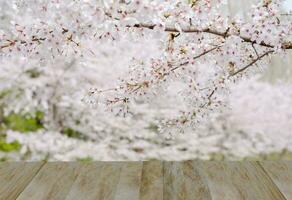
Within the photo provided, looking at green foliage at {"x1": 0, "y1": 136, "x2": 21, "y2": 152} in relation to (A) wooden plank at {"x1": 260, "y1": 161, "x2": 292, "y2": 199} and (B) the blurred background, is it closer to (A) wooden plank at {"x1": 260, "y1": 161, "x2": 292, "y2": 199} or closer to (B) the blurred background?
(B) the blurred background

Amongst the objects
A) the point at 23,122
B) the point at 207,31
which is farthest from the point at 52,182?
the point at 23,122

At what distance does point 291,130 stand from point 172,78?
2.96 meters

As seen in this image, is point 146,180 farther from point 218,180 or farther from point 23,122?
point 23,122

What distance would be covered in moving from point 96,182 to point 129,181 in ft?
0.40

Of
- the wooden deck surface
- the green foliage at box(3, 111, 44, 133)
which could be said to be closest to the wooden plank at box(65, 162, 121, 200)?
the wooden deck surface

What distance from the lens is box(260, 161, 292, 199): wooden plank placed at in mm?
1923

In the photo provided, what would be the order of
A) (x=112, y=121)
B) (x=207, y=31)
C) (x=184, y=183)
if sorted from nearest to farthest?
(x=207, y=31) → (x=184, y=183) → (x=112, y=121)

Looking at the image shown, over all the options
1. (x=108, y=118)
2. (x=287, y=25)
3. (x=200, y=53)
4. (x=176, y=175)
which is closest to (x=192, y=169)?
(x=176, y=175)

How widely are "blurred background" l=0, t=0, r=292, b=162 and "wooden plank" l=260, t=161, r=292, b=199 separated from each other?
1.69m

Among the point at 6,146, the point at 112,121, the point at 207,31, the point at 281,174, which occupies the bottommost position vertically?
the point at 6,146

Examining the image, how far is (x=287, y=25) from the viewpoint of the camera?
1.71 m

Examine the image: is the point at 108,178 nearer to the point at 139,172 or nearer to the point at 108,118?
the point at 139,172

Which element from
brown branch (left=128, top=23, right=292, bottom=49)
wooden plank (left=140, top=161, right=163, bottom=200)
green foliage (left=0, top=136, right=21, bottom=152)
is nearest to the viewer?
brown branch (left=128, top=23, right=292, bottom=49)

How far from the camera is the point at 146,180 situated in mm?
2021
